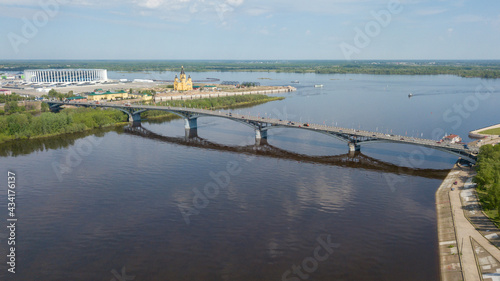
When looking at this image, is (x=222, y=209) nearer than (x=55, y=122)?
Yes

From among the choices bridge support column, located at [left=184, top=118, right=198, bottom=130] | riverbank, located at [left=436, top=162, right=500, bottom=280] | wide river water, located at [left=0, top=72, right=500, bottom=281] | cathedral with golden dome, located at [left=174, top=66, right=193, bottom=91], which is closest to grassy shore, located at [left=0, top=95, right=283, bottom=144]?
wide river water, located at [left=0, top=72, right=500, bottom=281]

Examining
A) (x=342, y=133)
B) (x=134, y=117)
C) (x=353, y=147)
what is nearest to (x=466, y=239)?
(x=353, y=147)

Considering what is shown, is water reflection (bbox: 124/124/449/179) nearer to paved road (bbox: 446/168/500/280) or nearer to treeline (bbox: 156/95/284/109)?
paved road (bbox: 446/168/500/280)

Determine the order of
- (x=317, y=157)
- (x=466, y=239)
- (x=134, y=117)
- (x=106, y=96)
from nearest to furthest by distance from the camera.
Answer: (x=466, y=239), (x=317, y=157), (x=134, y=117), (x=106, y=96)

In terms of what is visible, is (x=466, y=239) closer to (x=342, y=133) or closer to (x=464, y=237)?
(x=464, y=237)

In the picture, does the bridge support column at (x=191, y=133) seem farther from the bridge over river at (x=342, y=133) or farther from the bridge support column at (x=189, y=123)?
the bridge support column at (x=189, y=123)

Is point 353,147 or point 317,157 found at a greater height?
point 353,147

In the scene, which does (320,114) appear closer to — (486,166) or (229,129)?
(229,129)
